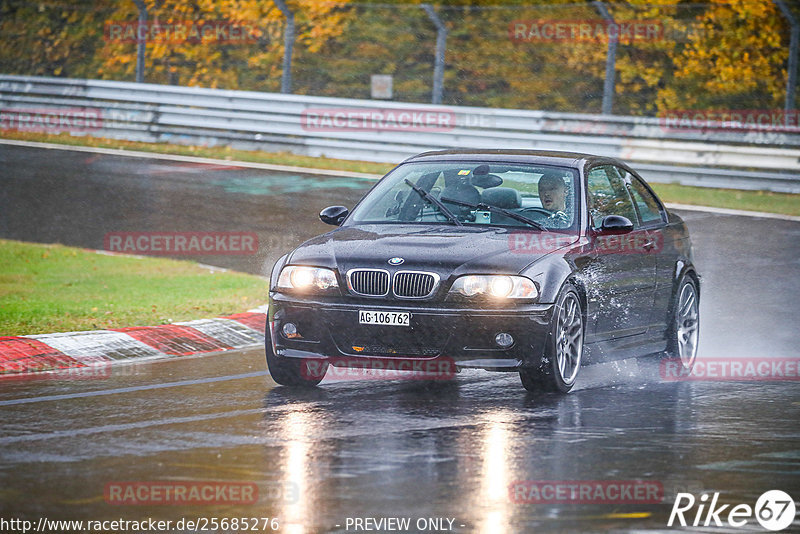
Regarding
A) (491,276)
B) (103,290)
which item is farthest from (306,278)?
(103,290)

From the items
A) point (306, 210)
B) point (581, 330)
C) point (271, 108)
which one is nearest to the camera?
point (581, 330)

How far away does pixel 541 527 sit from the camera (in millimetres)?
5719

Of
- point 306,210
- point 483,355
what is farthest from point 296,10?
point 483,355

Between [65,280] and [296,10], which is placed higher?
[296,10]

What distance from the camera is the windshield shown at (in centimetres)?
964

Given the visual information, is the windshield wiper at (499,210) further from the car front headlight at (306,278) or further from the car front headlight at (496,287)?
the car front headlight at (306,278)

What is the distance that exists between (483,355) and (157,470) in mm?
2554

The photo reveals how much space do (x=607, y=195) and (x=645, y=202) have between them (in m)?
0.71

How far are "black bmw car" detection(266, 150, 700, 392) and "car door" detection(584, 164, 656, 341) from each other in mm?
14

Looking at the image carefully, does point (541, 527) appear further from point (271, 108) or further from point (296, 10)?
point (296, 10)

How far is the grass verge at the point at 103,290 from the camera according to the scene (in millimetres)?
11680

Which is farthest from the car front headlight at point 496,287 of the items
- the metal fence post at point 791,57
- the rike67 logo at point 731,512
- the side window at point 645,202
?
the metal fence post at point 791,57

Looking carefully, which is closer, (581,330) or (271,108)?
(581,330)

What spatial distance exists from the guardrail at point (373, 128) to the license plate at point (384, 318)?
573 inches
